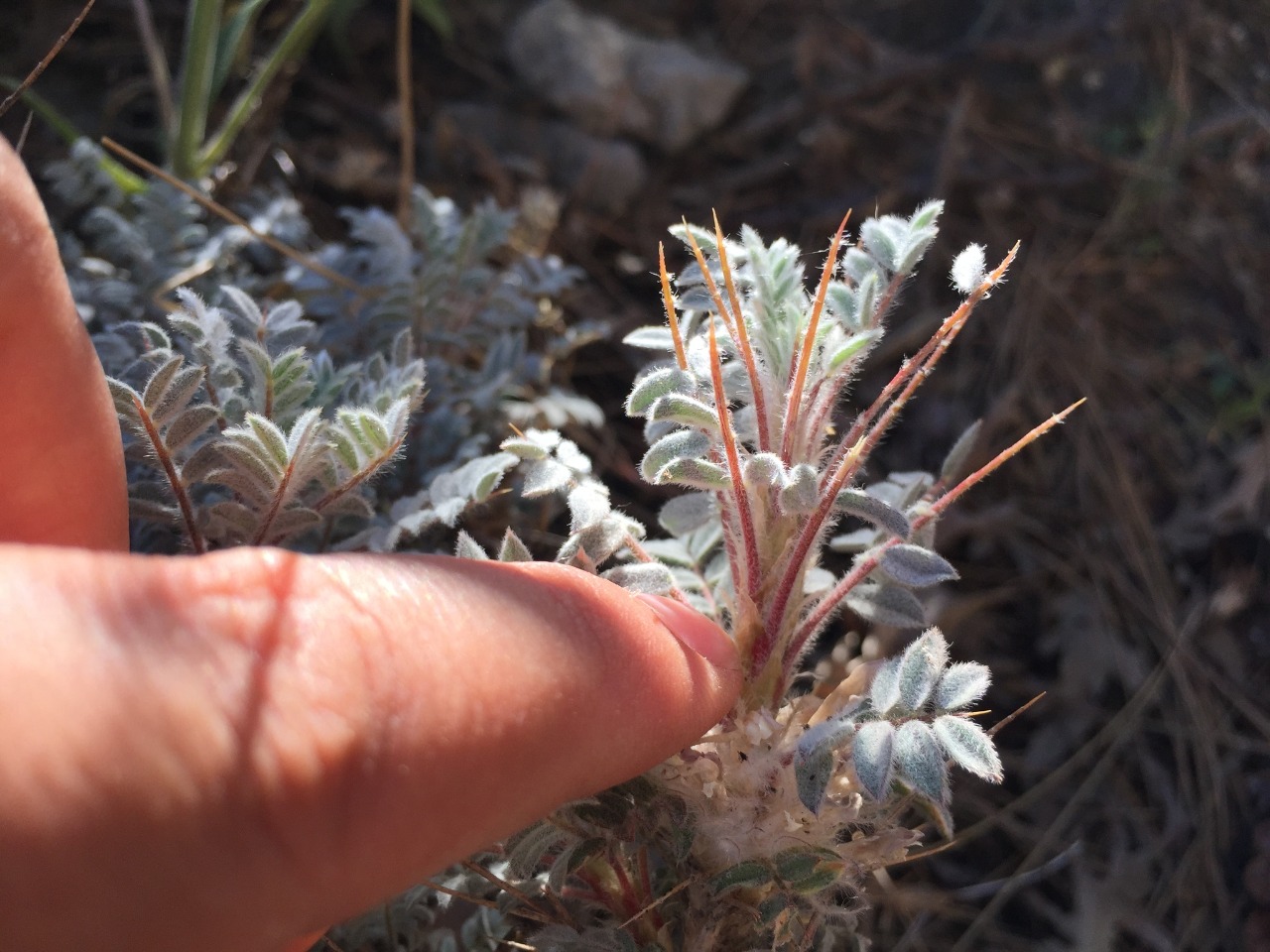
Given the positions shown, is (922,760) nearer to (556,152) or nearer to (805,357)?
(805,357)

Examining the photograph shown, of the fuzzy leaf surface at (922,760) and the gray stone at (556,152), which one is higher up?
the gray stone at (556,152)

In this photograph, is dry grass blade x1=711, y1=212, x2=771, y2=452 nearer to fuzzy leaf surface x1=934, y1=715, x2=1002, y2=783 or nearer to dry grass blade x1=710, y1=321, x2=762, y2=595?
dry grass blade x1=710, y1=321, x2=762, y2=595

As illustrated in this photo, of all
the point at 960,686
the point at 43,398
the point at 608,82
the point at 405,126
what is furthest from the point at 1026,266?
the point at 43,398

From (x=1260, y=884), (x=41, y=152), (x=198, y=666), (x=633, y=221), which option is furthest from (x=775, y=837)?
(x=41, y=152)

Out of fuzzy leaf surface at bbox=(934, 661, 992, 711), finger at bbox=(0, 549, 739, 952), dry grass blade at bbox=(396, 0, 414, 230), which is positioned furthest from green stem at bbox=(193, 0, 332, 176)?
fuzzy leaf surface at bbox=(934, 661, 992, 711)

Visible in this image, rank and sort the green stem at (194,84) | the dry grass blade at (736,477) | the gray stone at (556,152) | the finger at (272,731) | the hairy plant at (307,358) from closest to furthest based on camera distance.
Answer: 1. the finger at (272,731)
2. the dry grass blade at (736,477)
3. the hairy plant at (307,358)
4. the green stem at (194,84)
5. the gray stone at (556,152)

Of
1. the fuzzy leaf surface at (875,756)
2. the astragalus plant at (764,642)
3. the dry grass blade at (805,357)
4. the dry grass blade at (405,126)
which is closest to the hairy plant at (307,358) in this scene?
the dry grass blade at (405,126)

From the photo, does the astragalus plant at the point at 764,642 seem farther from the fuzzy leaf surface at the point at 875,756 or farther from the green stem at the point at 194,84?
the green stem at the point at 194,84
